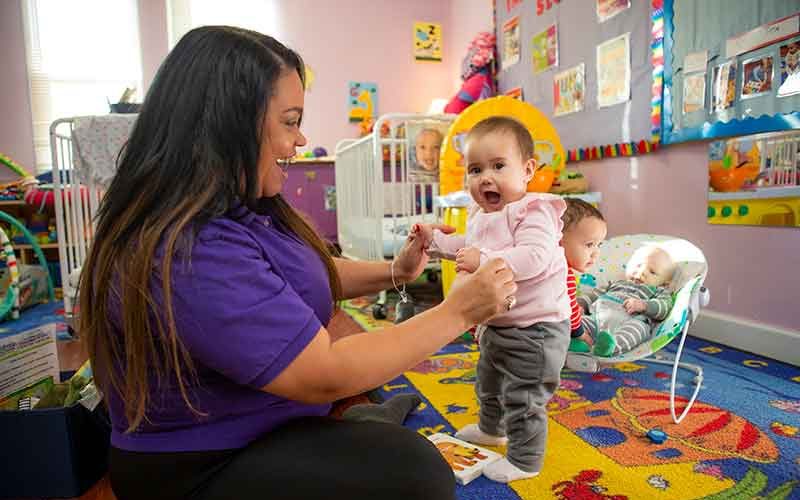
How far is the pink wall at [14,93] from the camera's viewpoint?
420 cm

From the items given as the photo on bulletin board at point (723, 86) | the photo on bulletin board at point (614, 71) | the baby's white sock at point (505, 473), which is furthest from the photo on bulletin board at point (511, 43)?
the baby's white sock at point (505, 473)

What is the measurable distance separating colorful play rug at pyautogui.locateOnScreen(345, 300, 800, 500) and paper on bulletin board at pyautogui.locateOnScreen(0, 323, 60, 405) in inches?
38.2

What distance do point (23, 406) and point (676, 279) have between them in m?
1.95

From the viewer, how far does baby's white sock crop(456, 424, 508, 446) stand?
4.63 ft

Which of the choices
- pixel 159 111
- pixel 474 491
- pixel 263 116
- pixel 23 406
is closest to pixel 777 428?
pixel 474 491

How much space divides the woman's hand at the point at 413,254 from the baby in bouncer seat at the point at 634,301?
59 centimetres

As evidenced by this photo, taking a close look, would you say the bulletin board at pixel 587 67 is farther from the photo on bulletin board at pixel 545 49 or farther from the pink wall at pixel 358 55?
the pink wall at pixel 358 55

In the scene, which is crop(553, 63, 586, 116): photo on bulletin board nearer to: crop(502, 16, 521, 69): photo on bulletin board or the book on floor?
crop(502, 16, 521, 69): photo on bulletin board

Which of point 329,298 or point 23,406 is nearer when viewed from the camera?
point 329,298

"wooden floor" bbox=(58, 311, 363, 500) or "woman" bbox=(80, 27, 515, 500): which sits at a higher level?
"woman" bbox=(80, 27, 515, 500)

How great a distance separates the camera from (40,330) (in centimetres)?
147

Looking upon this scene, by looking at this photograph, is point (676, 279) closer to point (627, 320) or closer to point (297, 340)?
point (627, 320)

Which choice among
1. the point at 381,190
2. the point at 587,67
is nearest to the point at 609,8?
the point at 587,67

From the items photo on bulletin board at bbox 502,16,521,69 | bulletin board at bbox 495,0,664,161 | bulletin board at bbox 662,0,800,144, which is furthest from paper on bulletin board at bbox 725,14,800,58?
photo on bulletin board at bbox 502,16,521,69
